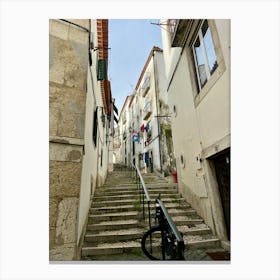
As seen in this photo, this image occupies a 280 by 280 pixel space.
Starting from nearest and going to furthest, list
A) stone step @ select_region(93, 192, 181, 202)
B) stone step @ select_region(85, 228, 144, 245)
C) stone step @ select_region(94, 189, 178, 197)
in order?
stone step @ select_region(85, 228, 144, 245) → stone step @ select_region(93, 192, 181, 202) → stone step @ select_region(94, 189, 178, 197)

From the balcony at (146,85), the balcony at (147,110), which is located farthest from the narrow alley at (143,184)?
the balcony at (146,85)

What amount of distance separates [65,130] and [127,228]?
182cm

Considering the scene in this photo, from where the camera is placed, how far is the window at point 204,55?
2.79 m

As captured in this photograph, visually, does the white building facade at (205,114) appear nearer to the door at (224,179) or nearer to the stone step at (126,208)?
the door at (224,179)

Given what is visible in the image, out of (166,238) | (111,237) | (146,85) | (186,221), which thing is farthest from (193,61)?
(146,85)

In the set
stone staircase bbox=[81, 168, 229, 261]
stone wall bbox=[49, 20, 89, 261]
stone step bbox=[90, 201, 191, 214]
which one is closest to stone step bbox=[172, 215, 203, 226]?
stone staircase bbox=[81, 168, 229, 261]

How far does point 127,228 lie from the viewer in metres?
3.10

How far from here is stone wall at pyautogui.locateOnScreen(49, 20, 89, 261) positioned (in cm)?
189

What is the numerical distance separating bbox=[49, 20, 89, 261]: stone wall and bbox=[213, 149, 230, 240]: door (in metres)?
1.77

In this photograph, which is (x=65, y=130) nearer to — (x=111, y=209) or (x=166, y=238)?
(x=166, y=238)

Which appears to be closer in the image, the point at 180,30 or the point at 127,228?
the point at 127,228

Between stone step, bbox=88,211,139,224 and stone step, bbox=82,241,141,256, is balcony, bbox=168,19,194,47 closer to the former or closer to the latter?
stone step, bbox=88,211,139,224

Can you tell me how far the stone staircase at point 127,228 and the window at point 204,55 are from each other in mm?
2107
